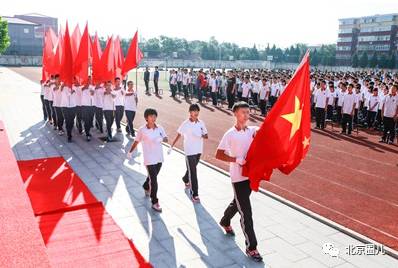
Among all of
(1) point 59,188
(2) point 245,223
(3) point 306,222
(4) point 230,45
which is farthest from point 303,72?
(4) point 230,45

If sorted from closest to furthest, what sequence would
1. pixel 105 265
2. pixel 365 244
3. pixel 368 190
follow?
1. pixel 105 265
2. pixel 365 244
3. pixel 368 190

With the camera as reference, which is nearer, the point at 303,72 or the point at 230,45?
the point at 303,72

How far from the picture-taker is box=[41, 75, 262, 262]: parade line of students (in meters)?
5.07

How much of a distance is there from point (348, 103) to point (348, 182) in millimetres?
6214

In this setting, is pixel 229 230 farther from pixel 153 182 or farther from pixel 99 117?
pixel 99 117

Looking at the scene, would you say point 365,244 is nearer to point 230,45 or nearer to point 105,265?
→ point 105,265

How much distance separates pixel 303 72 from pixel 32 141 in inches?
362

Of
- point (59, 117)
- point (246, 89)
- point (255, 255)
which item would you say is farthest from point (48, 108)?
point (255, 255)

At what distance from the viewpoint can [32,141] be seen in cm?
1155

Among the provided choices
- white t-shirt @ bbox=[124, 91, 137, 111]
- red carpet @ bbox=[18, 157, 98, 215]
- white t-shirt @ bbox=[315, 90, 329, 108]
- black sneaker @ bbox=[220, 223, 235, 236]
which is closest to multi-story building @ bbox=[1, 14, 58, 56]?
white t-shirt @ bbox=[124, 91, 137, 111]

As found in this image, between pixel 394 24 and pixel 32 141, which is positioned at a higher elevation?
pixel 394 24

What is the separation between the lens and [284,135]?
482 centimetres

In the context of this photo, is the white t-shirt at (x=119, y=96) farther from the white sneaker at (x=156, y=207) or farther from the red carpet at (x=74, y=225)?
the white sneaker at (x=156, y=207)

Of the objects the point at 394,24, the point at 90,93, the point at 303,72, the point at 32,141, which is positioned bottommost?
the point at 32,141
